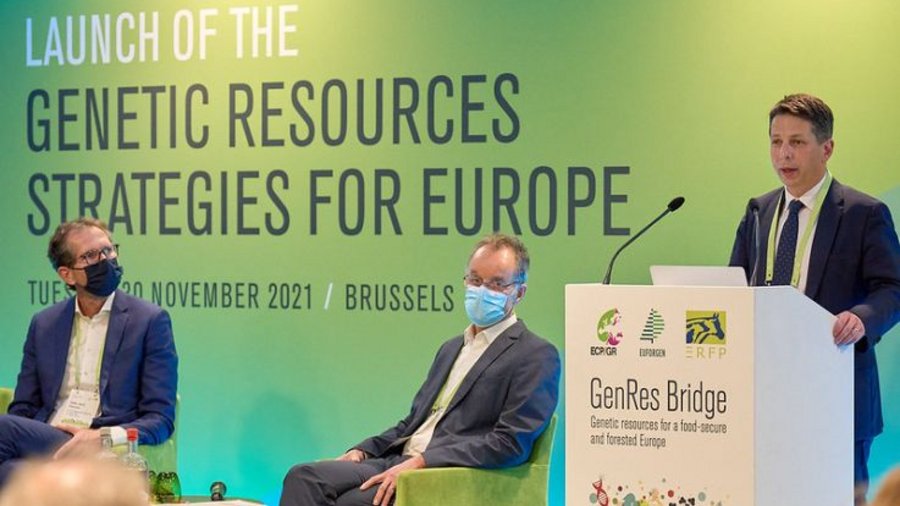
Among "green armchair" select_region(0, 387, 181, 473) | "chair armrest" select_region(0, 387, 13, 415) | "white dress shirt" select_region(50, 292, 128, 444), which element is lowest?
"green armchair" select_region(0, 387, 181, 473)

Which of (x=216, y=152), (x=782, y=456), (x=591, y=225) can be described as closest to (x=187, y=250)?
(x=216, y=152)

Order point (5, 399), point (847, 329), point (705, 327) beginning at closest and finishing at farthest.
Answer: point (705, 327) < point (847, 329) < point (5, 399)

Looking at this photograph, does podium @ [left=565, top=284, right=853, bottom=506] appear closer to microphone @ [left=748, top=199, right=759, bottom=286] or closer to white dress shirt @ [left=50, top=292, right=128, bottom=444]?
microphone @ [left=748, top=199, right=759, bottom=286]

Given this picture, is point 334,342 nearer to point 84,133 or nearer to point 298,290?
point 298,290

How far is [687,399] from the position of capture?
411cm

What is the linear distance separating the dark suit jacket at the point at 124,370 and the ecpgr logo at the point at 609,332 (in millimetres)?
2352

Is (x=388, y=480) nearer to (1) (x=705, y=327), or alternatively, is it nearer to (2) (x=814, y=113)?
(1) (x=705, y=327)

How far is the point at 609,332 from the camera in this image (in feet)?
13.8

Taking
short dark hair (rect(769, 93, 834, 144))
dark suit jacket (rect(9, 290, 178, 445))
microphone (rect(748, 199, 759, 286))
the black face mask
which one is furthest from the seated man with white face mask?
the black face mask

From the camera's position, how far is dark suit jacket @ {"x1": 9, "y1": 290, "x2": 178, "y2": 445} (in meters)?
5.94

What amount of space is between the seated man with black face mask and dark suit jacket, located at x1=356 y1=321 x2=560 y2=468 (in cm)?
111

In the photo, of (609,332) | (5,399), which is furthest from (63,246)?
(609,332)

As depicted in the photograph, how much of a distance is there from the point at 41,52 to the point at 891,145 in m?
4.36

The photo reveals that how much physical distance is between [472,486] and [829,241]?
1491 millimetres
